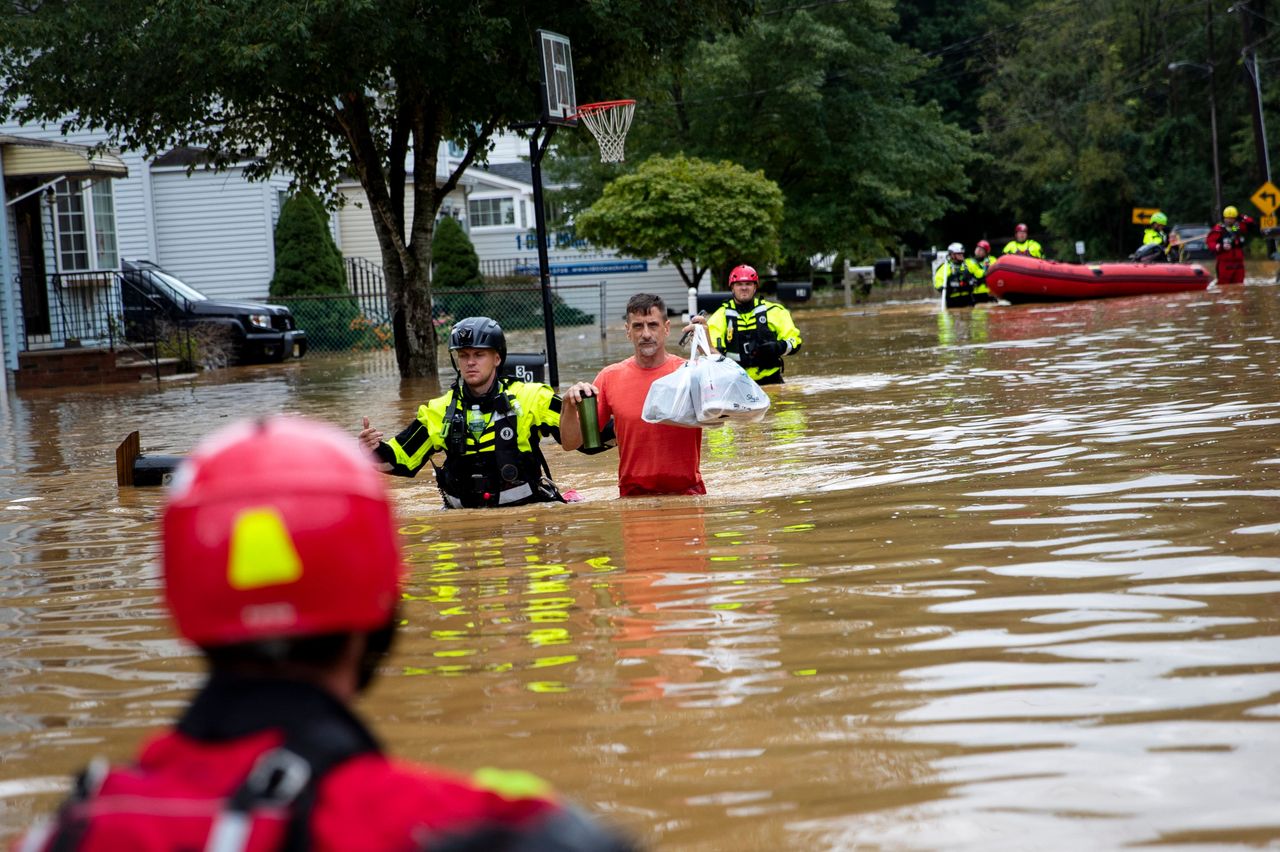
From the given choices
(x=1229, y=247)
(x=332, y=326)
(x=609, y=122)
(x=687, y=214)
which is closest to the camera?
(x=609, y=122)

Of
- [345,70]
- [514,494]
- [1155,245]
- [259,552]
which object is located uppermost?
[345,70]

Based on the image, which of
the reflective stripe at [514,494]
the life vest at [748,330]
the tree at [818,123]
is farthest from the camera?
the tree at [818,123]

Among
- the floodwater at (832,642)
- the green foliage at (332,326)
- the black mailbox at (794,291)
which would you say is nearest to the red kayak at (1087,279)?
the black mailbox at (794,291)

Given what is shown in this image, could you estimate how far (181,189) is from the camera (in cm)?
3856

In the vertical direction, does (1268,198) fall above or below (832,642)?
above

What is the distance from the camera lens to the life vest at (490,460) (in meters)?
8.75

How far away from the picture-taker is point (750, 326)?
16281mm

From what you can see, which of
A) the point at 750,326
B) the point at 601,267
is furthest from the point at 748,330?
the point at 601,267

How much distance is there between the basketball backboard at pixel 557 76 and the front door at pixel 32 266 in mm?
11844

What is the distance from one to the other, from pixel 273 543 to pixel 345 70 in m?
21.4

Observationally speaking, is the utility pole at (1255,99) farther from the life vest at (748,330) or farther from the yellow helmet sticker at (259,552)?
the yellow helmet sticker at (259,552)

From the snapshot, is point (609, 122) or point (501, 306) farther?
point (501, 306)

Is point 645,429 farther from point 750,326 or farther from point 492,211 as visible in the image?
point 492,211

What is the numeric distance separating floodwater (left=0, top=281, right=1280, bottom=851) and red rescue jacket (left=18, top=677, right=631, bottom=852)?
77.0 inches
